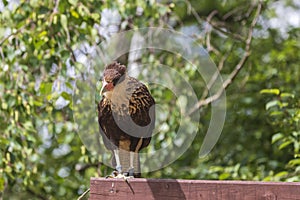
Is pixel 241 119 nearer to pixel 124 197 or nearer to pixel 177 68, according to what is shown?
pixel 177 68

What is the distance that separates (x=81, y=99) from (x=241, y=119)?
2.07 m

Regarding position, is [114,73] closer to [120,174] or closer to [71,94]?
[120,174]

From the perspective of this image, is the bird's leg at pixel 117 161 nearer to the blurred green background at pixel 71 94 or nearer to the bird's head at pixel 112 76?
the bird's head at pixel 112 76

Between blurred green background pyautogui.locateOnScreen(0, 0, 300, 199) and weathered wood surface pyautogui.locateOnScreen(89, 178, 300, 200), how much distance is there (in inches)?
49.2

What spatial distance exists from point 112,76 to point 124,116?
171 millimetres

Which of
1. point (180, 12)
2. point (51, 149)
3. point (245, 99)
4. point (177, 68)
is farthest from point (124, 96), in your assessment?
point (180, 12)

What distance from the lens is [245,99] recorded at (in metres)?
4.74

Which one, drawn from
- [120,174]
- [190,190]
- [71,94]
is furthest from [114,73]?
[71,94]

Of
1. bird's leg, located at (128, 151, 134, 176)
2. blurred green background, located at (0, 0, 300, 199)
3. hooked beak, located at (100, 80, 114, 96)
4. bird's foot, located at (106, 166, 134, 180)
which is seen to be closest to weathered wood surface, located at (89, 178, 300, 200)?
bird's foot, located at (106, 166, 134, 180)

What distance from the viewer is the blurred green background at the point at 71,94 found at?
317cm

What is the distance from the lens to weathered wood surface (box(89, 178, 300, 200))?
5.82ft

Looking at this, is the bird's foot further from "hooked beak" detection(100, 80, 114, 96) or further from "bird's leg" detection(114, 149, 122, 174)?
"hooked beak" detection(100, 80, 114, 96)

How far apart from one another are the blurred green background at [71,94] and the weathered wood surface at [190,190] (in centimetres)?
125

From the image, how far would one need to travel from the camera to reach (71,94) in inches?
125
